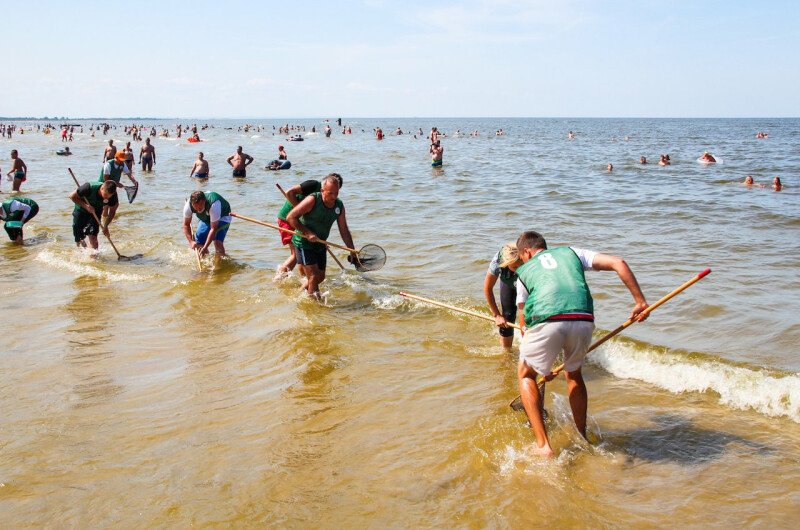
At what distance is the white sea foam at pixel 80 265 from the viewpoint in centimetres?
915

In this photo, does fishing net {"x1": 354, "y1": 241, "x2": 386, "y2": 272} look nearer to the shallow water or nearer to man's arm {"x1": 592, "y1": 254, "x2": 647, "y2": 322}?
the shallow water

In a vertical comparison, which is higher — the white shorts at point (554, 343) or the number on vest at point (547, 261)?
the number on vest at point (547, 261)

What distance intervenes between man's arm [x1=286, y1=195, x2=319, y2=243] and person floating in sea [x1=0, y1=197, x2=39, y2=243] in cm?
742

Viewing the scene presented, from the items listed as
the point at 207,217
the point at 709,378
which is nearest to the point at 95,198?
the point at 207,217

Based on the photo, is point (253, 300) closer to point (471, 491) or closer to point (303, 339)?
point (303, 339)

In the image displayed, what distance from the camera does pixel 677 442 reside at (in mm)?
4289

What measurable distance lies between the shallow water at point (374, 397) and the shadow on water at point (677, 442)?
2 cm

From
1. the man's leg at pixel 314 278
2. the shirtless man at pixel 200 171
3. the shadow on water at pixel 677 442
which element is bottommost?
the shadow on water at pixel 677 442

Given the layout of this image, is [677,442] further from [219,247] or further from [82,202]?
[82,202]

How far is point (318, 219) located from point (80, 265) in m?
5.08

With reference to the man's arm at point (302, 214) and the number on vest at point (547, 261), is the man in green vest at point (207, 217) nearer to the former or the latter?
the man's arm at point (302, 214)

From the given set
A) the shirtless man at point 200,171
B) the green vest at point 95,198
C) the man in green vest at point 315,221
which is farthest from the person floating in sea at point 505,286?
the shirtless man at point 200,171

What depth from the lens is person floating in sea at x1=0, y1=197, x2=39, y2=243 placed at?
37.6 feet

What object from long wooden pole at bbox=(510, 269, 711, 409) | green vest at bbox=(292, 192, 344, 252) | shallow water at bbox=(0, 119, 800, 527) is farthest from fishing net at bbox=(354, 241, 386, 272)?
long wooden pole at bbox=(510, 269, 711, 409)
